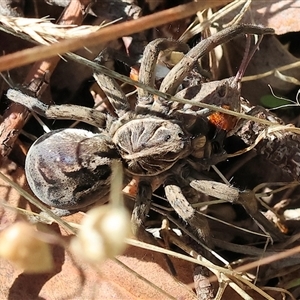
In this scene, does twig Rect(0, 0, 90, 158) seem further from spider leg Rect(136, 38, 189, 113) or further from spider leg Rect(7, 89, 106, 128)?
spider leg Rect(136, 38, 189, 113)

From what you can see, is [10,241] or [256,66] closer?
[10,241]

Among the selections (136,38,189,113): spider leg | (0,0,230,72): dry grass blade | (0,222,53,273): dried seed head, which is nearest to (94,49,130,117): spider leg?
(136,38,189,113): spider leg

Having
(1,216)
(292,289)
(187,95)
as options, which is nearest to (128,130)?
(187,95)

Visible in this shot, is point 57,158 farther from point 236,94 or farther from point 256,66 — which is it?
point 256,66

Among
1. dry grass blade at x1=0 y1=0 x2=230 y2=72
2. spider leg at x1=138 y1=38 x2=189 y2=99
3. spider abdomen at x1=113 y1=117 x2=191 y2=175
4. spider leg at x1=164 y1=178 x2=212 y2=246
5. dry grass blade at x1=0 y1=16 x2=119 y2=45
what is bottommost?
spider leg at x1=164 y1=178 x2=212 y2=246


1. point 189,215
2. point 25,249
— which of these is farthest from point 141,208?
point 25,249

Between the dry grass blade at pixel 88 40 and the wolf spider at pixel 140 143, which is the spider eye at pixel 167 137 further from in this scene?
the dry grass blade at pixel 88 40

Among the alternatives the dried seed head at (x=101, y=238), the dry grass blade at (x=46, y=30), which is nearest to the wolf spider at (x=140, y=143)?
the dry grass blade at (x=46, y=30)
